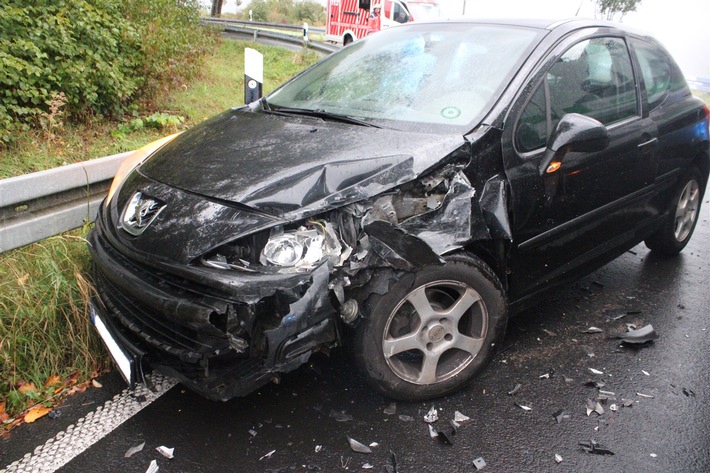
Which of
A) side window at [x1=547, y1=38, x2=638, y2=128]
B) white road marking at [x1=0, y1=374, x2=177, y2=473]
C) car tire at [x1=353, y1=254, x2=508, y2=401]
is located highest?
side window at [x1=547, y1=38, x2=638, y2=128]

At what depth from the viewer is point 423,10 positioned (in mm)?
17844

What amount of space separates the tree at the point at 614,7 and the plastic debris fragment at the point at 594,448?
1732 cm

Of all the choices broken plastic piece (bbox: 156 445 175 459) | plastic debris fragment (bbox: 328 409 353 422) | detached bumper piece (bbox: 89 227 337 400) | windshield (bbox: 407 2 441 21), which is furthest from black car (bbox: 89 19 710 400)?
windshield (bbox: 407 2 441 21)

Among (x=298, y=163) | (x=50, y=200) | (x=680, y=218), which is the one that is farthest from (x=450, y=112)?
(x=680, y=218)

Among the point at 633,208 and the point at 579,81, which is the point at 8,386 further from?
the point at 633,208

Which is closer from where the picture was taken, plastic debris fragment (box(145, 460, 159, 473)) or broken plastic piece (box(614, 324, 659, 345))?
plastic debris fragment (box(145, 460, 159, 473))

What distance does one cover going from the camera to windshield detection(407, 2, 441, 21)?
17.3 metres

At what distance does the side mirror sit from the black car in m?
0.01

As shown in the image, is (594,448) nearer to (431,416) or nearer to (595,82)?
(431,416)

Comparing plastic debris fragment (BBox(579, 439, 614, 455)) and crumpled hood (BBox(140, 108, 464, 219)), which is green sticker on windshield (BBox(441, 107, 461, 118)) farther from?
plastic debris fragment (BBox(579, 439, 614, 455))

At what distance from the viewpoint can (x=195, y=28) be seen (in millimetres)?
7797

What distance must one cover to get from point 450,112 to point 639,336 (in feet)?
5.94

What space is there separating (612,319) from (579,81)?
5.01 ft

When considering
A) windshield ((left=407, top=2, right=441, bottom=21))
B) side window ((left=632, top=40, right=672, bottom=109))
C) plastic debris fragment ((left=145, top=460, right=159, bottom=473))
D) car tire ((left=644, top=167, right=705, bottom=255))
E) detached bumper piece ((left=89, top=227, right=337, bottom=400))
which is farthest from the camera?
windshield ((left=407, top=2, right=441, bottom=21))
